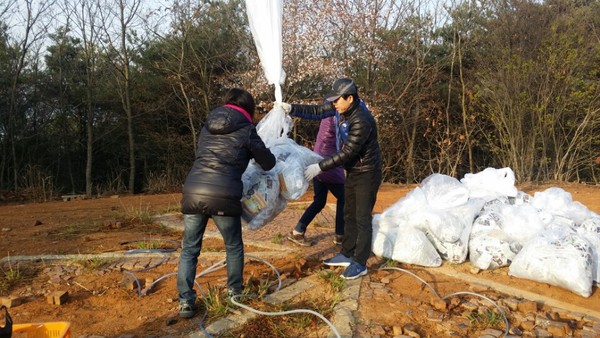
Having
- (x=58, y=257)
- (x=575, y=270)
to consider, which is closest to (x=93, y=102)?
(x=58, y=257)

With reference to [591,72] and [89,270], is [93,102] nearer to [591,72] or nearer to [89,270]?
[89,270]

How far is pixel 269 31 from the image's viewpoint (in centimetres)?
391

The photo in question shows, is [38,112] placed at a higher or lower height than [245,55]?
lower

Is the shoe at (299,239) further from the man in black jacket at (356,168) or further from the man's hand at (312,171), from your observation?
the man's hand at (312,171)

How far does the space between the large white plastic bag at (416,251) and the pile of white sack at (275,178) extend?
1.06 meters

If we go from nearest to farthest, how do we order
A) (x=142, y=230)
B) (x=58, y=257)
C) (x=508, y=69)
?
(x=58, y=257), (x=142, y=230), (x=508, y=69)

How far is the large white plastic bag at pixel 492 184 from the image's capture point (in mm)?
4672

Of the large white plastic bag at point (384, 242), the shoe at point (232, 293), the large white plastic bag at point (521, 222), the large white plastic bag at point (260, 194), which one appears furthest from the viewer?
the large white plastic bag at point (384, 242)

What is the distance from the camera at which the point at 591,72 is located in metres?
10.9

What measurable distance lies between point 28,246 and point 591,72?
1176cm

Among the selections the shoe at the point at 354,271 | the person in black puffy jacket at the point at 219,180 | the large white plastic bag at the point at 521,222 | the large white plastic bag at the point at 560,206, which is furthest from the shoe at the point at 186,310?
the large white plastic bag at the point at 560,206

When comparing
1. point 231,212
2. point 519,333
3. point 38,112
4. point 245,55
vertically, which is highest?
point 245,55

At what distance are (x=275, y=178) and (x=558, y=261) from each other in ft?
7.44

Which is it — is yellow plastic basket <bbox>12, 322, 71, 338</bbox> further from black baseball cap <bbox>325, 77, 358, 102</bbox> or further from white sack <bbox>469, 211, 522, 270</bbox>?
white sack <bbox>469, 211, 522, 270</bbox>
